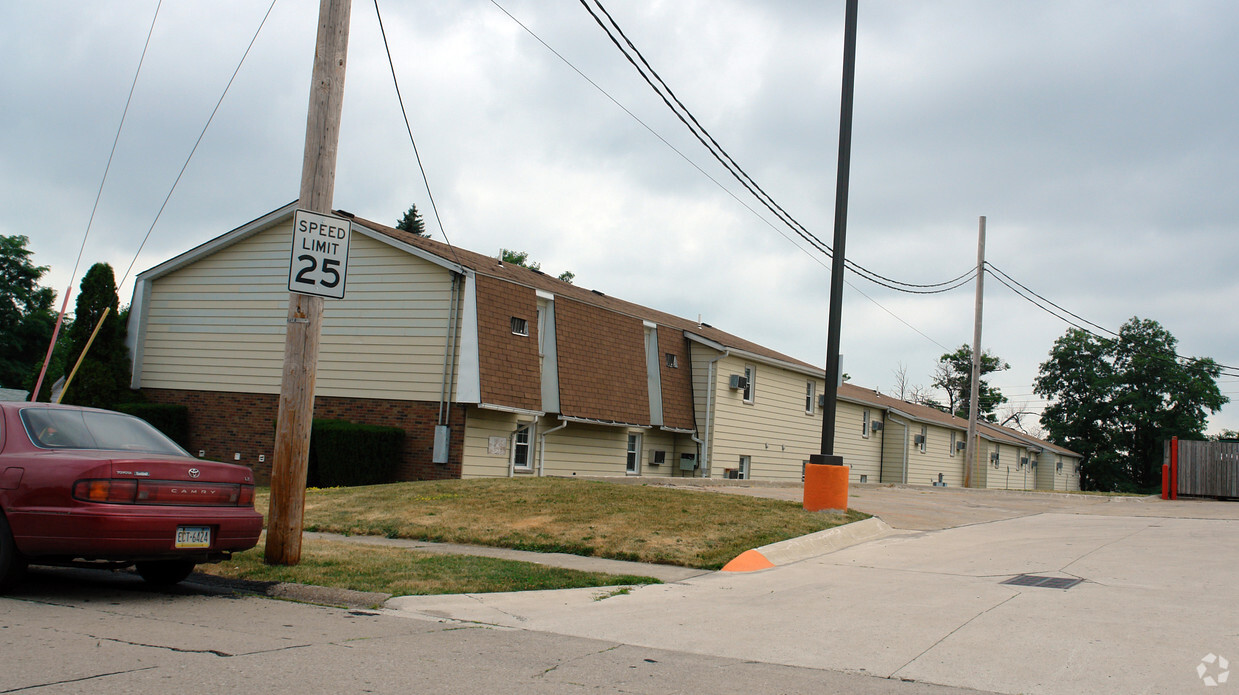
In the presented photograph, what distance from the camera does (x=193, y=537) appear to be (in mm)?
7270

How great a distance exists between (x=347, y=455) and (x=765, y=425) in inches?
620

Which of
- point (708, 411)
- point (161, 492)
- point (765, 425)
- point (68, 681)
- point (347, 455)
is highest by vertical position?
point (708, 411)

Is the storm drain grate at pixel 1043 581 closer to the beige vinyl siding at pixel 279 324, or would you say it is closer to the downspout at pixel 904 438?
the beige vinyl siding at pixel 279 324

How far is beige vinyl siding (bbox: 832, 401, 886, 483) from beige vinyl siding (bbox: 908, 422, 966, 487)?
1.76 meters

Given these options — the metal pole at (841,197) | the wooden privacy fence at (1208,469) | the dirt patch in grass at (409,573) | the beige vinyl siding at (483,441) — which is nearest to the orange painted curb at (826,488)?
the metal pole at (841,197)

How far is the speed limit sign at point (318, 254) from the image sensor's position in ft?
28.5

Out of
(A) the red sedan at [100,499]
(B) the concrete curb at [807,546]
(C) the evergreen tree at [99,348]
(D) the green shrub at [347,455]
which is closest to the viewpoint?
(A) the red sedan at [100,499]

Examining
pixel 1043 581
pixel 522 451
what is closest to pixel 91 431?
pixel 1043 581

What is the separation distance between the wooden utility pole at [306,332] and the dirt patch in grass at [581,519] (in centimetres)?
311

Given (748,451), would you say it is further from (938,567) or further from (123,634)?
(123,634)

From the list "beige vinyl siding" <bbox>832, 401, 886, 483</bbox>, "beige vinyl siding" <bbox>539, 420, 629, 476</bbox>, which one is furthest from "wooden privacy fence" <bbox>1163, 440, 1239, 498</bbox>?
"beige vinyl siding" <bbox>539, 420, 629, 476</bbox>

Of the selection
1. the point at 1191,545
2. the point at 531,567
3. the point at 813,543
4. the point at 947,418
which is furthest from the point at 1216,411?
the point at 531,567

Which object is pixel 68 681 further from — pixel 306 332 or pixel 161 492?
pixel 306 332

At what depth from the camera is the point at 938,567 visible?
391 inches
